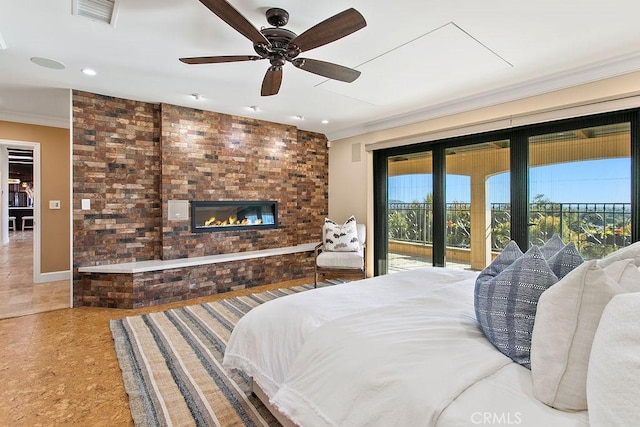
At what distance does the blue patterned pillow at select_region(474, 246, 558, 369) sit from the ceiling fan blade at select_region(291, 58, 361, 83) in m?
1.90

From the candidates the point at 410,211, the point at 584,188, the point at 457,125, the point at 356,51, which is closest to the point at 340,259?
the point at 410,211

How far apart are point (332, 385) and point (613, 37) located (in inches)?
127

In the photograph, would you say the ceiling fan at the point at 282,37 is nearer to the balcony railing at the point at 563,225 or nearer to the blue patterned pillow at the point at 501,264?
the blue patterned pillow at the point at 501,264

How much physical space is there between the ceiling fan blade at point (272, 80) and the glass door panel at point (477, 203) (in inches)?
103

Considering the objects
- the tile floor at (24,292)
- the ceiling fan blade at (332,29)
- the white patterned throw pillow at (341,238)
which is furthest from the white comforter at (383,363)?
the tile floor at (24,292)

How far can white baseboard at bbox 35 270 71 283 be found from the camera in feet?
15.6

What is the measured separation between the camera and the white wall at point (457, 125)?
284 cm

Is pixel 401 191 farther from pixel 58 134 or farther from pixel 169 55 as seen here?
pixel 58 134

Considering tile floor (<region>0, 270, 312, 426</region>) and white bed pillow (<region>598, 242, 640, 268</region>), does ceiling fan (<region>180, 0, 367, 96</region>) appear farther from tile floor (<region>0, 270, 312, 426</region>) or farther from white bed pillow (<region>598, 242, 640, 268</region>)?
tile floor (<region>0, 270, 312, 426</region>)

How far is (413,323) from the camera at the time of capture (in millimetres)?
1364

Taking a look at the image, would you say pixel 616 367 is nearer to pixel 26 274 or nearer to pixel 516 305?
pixel 516 305

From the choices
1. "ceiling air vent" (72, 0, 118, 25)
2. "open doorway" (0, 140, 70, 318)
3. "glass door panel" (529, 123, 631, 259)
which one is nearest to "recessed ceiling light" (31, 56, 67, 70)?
"ceiling air vent" (72, 0, 118, 25)

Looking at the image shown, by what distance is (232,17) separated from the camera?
182 cm

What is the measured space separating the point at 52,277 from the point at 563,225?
22.5 ft
